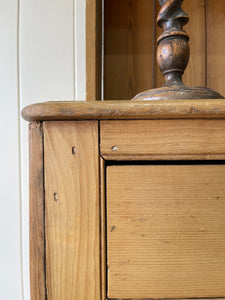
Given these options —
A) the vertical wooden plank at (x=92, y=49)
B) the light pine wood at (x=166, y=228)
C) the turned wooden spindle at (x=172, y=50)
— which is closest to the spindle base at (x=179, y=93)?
the turned wooden spindle at (x=172, y=50)

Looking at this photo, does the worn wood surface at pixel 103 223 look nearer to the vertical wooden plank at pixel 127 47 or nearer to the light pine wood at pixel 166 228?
the light pine wood at pixel 166 228

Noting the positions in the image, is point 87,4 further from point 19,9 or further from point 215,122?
point 215,122

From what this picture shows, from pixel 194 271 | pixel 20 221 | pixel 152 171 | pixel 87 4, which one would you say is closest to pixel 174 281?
pixel 194 271

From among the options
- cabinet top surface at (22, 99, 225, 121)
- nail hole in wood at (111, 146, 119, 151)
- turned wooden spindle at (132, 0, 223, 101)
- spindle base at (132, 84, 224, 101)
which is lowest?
nail hole in wood at (111, 146, 119, 151)

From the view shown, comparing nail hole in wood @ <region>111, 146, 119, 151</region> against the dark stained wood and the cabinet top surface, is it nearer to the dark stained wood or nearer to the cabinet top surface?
the cabinet top surface

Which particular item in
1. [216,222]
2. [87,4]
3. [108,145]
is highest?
[87,4]

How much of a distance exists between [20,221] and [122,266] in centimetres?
44

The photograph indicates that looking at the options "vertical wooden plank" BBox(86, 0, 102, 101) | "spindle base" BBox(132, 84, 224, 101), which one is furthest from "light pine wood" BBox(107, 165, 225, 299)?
"vertical wooden plank" BBox(86, 0, 102, 101)

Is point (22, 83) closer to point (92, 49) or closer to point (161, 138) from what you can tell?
point (92, 49)

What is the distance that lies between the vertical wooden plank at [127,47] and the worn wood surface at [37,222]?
415 millimetres

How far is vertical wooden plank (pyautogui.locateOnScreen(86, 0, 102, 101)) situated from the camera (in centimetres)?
57

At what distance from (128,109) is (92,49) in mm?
399

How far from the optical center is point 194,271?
0.90 feet

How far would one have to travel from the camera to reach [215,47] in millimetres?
641
